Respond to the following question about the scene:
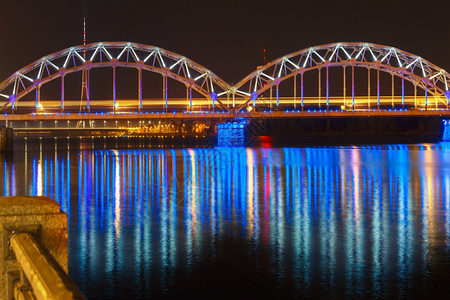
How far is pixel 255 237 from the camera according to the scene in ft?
50.0

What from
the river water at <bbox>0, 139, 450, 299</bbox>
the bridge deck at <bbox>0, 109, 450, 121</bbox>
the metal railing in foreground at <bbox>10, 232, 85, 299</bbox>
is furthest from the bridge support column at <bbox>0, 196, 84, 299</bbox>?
the bridge deck at <bbox>0, 109, 450, 121</bbox>

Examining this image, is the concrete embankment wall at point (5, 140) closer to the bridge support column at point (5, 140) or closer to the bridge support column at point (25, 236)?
the bridge support column at point (5, 140)

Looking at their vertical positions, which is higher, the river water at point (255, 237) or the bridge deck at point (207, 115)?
the bridge deck at point (207, 115)

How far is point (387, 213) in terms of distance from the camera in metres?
19.1

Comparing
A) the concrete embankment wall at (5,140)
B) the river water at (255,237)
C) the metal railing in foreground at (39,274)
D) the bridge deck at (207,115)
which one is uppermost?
the bridge deck at (207,115)

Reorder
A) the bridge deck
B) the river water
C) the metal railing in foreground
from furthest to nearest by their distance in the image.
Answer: the bridge deck, the river water, the metal railing in foreground

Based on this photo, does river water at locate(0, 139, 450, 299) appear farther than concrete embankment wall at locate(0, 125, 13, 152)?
No

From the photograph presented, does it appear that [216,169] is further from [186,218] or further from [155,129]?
[155,129]

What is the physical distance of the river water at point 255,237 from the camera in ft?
36.1

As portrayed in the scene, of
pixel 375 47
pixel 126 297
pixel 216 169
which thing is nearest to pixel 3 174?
pixel 216 169

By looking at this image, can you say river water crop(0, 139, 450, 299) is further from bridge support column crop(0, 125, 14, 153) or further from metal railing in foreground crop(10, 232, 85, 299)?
bridge support column crop(0, 125, 14, 153)

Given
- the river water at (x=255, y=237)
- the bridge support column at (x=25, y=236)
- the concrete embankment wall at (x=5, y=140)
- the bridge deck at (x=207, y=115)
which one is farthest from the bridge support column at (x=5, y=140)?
the bridge support column at (x=25, y=236)

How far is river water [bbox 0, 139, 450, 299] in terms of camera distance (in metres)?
11.0

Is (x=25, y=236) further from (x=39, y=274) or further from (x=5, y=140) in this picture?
(x=5, y=140)
